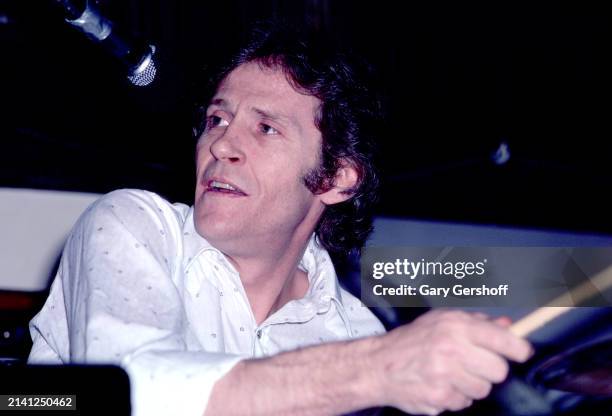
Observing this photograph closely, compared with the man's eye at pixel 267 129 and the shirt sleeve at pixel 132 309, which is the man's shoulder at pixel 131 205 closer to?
the shirt sleeve at pixel 132 309

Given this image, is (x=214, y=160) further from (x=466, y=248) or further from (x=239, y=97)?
(x=466, y=248)

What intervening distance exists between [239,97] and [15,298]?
31.6 inches

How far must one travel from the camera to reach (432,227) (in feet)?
6.17

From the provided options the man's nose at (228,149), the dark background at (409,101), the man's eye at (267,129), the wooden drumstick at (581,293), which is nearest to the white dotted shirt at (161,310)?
the man's nose at (228,149)

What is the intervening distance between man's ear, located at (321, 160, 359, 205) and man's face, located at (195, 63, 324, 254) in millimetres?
36

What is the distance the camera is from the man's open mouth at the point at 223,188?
1.22m

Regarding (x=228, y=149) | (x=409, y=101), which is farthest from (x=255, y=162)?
(x=409, y=101)

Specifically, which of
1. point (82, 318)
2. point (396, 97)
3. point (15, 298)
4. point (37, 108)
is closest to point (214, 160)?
point (82, 318)

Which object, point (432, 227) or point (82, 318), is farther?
point (432, 227)

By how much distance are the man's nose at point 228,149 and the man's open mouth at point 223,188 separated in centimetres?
5

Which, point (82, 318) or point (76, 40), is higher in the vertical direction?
point (76, 40)

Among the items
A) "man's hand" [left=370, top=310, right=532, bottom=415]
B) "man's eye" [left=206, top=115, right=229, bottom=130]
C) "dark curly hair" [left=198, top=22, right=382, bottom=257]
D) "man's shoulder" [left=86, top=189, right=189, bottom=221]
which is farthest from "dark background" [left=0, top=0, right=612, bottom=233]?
"man's hand" [left=370, top=310, right=532, bottom=415]

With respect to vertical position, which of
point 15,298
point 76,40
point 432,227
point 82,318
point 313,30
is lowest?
point 82,318

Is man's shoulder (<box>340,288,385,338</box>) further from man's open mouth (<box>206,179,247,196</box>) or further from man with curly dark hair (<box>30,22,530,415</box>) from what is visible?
man's open mouth (<box>206,179,247,196</box>)
